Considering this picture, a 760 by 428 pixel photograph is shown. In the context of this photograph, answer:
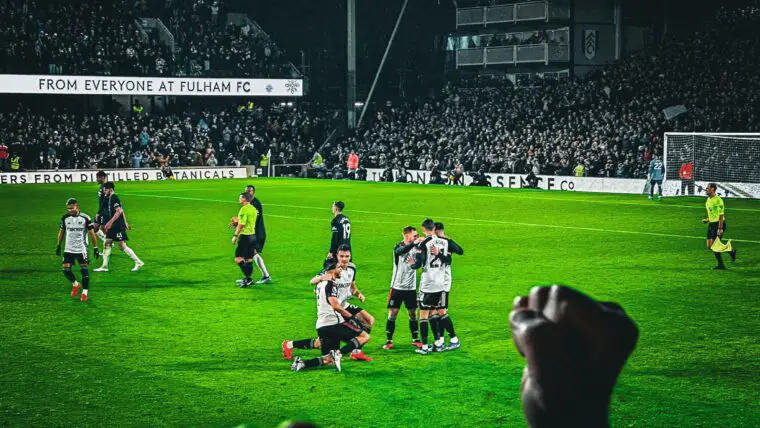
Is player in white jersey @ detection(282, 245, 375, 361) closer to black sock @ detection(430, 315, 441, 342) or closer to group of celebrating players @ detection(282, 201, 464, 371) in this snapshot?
group of celebrating players @ detection(282, 201, 464, 371)

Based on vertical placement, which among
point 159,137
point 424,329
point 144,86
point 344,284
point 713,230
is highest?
point 144,86

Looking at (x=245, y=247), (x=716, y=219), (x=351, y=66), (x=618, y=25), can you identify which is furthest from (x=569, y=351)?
(x=618, y=25)

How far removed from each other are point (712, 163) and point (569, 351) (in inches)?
1663

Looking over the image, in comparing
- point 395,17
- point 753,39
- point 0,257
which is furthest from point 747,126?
point 0,257

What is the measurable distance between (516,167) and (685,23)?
60.3ft

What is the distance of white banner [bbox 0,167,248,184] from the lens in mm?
51500

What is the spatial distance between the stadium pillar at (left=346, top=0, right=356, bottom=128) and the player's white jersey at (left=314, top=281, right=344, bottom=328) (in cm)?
4724

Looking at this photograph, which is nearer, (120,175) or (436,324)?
(436,324)

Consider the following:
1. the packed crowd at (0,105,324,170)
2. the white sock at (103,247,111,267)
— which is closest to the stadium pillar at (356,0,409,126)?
the packed crowd at (0,105,324,170)

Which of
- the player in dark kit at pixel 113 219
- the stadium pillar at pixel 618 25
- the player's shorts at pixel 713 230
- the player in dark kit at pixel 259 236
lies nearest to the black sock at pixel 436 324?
the player in dark kit at pixel 259 236

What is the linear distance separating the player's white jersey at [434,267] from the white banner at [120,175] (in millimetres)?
43846

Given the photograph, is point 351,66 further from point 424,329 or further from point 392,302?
point 424,329

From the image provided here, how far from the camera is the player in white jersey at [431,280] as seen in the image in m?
12.3

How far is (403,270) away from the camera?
1247 cm
